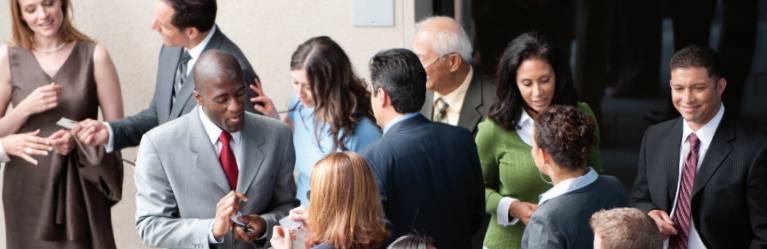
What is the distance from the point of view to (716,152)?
97.4 inches

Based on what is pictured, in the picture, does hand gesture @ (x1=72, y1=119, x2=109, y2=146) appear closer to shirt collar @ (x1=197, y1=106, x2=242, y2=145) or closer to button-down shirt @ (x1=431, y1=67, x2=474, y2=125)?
shirt collar @ (x1=197, y1=106, x2=242, y2=145)

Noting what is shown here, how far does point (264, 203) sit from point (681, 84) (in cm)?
166

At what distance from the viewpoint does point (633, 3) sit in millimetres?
4016

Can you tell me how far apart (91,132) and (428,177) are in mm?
1710

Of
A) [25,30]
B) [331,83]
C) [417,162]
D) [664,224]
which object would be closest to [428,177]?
[417,162]

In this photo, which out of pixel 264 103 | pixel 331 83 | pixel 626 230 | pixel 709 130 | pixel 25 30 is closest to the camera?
pixel 626 230

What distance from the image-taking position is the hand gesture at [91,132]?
9.91ft

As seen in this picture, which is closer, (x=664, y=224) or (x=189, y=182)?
(x=189, y=182)

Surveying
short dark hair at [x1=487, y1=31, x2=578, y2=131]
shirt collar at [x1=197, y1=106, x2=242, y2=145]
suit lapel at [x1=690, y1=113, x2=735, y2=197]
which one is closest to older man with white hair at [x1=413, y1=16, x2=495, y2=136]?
short dark hair at [x1=487, y1=31, x2=578, y2=131]

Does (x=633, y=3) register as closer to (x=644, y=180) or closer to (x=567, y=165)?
(x=644, y=180)

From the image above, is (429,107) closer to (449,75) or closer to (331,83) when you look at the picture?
(449,75)

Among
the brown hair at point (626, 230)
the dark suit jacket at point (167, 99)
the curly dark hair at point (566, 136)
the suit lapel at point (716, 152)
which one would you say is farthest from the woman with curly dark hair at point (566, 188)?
the dark suit jacket at point (167, 99)

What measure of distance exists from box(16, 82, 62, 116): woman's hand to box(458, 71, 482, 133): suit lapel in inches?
80.4

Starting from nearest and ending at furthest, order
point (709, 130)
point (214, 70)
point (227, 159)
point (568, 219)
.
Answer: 1. point (568, 219)
2. point (214, 70)
3. point (227, 159)
4. point (709, 130)
